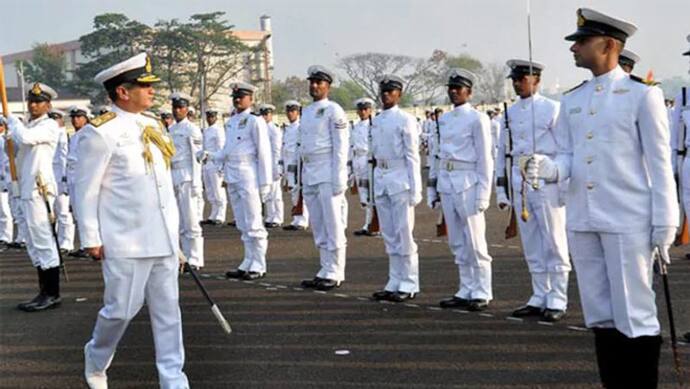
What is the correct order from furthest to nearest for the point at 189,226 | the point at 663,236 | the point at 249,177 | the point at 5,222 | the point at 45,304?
the point at 5,222 → the point at 189,226 → the point at 249,177 → the point at 45,304 → the point at 663,236

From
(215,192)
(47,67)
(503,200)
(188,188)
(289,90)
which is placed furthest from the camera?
(289,90)

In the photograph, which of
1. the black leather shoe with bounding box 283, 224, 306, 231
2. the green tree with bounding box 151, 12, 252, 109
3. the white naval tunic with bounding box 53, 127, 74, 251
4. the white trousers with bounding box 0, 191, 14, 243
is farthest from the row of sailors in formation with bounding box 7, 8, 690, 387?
the green tree with bounding box 151, 12, 252, 109

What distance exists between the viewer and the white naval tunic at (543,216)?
7.18m

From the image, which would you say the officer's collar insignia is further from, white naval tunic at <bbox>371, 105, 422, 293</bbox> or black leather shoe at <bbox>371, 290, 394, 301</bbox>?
black leather shoe at <bbox>371, 290, 394, 301</bbox>

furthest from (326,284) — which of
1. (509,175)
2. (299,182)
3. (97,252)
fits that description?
(97,252)

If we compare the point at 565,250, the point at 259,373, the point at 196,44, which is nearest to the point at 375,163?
the point at 565,250

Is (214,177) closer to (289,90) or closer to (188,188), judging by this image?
(188,188)

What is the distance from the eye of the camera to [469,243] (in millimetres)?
7715

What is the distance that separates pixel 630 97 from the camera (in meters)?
4.50

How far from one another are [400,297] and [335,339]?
152 centimetres

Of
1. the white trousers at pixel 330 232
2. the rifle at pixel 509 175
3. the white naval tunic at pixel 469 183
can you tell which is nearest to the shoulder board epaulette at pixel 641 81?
the rifle at pixel 509 175

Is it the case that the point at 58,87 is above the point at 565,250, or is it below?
above

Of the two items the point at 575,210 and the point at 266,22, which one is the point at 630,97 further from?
the point at 266,22

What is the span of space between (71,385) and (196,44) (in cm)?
3927
